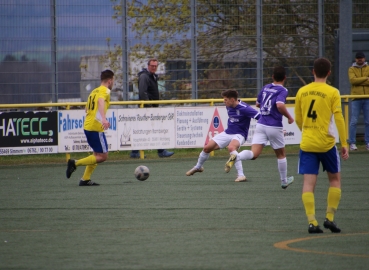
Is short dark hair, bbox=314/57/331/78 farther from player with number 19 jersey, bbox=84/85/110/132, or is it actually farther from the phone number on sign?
the phone number on sign

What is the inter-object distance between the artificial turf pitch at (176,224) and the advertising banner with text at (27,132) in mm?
2268

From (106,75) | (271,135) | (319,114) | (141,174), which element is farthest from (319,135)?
(141,174)

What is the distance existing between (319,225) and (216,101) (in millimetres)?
10426

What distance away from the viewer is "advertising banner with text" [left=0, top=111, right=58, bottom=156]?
17.3 metres

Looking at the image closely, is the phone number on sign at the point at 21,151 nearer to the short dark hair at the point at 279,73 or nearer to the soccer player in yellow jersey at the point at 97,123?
the soccer player in yellow jersey at the point at 97,123

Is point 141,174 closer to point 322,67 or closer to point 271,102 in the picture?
point 271,102

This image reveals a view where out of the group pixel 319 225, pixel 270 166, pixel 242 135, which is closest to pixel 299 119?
pixel 319 225

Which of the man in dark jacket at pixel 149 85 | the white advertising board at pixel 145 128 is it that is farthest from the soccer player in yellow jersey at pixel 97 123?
the man in dark jacket at pixel 149 85

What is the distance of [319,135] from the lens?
8117 millimetres

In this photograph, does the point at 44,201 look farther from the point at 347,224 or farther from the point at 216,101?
the point at 216,101

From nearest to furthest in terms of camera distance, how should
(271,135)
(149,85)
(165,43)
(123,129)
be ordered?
(271,135) < (123,129) < (149,85) < (165,43)

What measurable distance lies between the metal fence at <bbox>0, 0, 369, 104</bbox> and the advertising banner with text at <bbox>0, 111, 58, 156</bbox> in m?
1.23

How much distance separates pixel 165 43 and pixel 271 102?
7678mm

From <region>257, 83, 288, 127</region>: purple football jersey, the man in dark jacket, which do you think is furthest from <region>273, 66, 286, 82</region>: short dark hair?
the man in dark jacket
